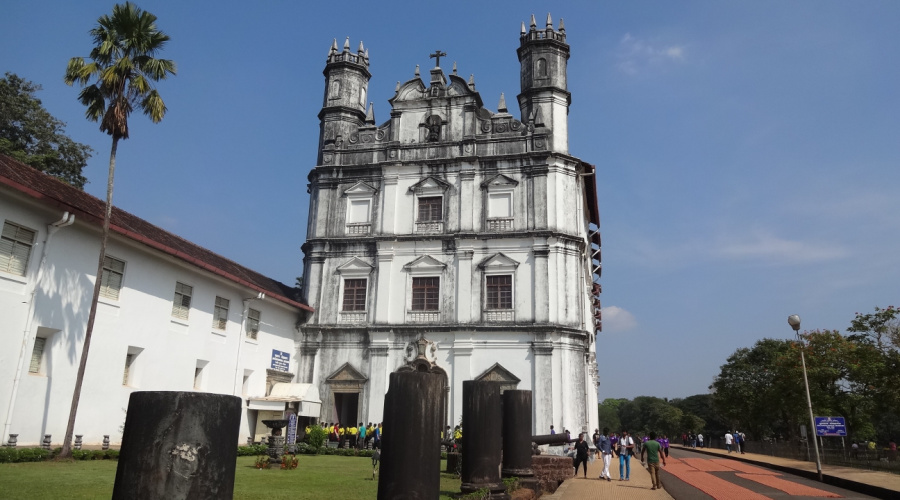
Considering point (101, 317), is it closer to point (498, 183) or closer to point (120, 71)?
point (120, 71)

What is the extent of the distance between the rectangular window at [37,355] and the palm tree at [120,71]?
0.91 m

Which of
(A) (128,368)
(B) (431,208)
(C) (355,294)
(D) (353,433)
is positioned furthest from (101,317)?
(B) (431,208)

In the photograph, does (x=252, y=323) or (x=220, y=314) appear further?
(x=252, y=323)

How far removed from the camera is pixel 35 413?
14297mm

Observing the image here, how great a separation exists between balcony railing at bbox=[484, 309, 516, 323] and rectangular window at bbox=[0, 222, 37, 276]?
1483cm

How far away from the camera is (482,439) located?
8859mm


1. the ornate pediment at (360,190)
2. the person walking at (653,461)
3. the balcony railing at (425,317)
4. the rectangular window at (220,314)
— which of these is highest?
the ornate pediment at (360,190)

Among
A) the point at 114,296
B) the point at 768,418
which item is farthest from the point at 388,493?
the point at 768,418

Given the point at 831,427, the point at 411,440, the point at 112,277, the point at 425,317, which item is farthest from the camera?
the point at 425,317

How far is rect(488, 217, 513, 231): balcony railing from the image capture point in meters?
24.8

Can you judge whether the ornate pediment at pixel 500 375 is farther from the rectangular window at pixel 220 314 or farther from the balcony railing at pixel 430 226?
the rectangular window at pixel 220 314

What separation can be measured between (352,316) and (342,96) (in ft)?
32.4

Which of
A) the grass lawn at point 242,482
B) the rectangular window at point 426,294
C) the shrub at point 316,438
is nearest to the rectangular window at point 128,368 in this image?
the grass lawn at point 242,482

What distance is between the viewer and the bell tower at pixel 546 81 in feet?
84.1
